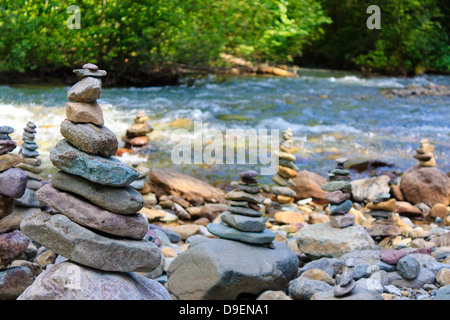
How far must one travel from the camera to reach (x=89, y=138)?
98.4 inches

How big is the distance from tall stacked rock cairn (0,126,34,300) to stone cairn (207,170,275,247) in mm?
1650

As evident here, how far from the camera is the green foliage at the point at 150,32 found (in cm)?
830

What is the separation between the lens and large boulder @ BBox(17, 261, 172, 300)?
2.38 m

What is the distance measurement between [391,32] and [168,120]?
14433 millimetres

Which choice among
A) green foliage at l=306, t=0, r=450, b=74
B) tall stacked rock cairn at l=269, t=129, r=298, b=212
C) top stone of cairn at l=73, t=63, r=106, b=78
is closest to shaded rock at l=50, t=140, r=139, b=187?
top stone of cairn at l=73, t=63, r=106, b=78

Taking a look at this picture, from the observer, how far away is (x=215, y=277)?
3830mm

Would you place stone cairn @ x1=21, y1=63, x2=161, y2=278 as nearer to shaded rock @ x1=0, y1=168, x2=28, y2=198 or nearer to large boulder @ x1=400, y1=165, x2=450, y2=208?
shaded rock @ x1=0, y1=168, x2=28, y2=198

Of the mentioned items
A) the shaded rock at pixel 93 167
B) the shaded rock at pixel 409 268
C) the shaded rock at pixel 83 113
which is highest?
the shaded rock at pixel 83 113

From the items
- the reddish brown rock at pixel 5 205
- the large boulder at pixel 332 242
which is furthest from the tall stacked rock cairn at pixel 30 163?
Result: the large boulder at pixel 332 242

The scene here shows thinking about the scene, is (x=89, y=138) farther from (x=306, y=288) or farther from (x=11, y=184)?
(x=306, y=288)

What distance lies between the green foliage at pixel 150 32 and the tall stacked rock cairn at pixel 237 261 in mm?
4713

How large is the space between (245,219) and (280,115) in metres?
8.04

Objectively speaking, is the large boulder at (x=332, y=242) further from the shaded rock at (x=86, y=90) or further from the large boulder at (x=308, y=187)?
the shaded rock at (x=86, y=90)

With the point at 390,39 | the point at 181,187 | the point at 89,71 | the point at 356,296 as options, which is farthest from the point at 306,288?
the point at 390,39
